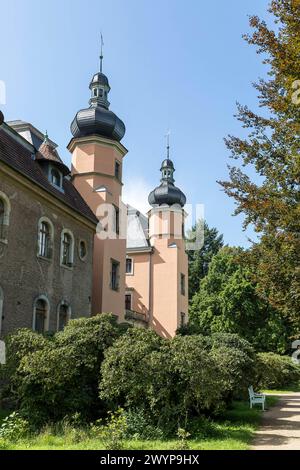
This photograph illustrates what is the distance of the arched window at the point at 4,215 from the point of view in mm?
17500

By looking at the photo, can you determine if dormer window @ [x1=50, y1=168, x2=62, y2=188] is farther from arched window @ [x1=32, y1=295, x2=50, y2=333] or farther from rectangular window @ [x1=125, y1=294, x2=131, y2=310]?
rectangular window @ [x1=125, y1=294, x2=131, y2=310]

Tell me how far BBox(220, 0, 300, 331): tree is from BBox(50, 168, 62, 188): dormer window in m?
9.77

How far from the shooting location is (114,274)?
2788 centimetres

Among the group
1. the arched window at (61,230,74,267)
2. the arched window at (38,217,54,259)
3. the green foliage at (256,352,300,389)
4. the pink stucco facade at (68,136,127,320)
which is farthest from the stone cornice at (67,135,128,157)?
the green foliage at (256,352,300,389)

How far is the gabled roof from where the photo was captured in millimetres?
18625

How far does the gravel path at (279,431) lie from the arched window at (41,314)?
8686 mm

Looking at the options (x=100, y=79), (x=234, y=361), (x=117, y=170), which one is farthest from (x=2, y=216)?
(x=100, y=79)

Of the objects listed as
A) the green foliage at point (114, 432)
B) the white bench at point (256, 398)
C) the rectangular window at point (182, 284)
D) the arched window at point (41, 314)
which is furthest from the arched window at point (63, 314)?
the rectangular window at point (182, 284)

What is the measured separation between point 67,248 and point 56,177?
129 inches

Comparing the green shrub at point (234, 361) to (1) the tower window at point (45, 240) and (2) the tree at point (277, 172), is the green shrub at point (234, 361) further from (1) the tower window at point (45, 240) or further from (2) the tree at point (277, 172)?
(1) the tower window at point (45, 240)

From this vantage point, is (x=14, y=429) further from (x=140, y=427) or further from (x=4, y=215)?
(x=4, y=215)
